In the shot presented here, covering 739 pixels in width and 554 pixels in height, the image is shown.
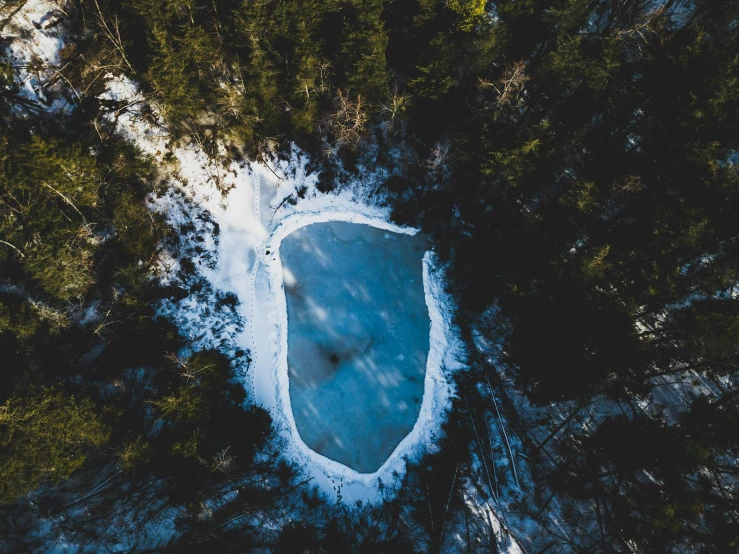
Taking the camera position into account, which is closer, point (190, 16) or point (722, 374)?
point (190, 16)

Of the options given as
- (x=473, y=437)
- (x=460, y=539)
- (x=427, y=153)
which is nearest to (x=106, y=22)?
(x=427, y=153)

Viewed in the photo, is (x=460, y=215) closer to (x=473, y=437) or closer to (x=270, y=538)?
(x=473, y=437)

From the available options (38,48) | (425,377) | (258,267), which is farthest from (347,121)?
(425,377)

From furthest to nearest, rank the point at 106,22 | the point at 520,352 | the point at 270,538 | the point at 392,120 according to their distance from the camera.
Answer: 1. the point at 392,120
2. the point at 520,352
3. the point at 270,538
4. the point at 106,22

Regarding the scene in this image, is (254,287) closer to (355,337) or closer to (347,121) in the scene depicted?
(355,337)

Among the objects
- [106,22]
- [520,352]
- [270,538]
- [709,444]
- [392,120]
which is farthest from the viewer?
[392,120]

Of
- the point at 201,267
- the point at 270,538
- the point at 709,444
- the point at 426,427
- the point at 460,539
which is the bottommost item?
the point at 709,444

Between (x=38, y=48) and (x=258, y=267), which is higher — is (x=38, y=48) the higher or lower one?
the higher one
